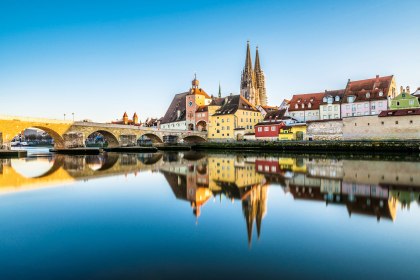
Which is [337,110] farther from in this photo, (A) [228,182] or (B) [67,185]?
(B) [67,185]

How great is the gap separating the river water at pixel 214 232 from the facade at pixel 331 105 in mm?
36720

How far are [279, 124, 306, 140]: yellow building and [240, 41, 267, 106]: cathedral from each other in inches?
1389

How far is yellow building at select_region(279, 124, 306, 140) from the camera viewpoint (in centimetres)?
4441

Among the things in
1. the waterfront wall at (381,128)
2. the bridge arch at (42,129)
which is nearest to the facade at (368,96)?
the waterfront wall at (381,128)

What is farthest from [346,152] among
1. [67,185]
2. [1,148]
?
[1,148]

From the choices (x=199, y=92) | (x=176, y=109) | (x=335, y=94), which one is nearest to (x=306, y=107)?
(x=335, y=94)

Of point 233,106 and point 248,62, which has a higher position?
point 248,62

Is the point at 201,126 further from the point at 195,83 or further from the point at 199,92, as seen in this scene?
the point at 195,83

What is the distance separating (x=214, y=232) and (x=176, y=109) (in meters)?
66.8

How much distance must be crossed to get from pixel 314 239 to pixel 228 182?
8317mm

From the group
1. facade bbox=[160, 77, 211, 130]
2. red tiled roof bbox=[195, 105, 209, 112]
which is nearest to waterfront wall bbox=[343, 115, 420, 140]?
red tiled roof bbox=[195, 105, 209, 112]

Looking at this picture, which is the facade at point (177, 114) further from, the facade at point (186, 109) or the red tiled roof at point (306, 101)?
the red tiled roof at point (306, 101)

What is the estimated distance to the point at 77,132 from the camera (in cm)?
4125

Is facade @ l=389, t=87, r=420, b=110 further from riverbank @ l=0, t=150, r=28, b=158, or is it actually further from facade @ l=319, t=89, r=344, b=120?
riverbank @ l=0, t=150, r=28, b=158
